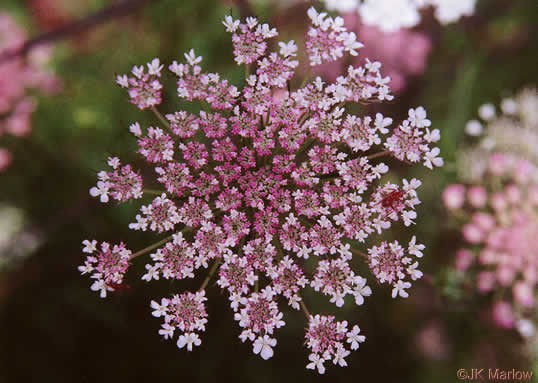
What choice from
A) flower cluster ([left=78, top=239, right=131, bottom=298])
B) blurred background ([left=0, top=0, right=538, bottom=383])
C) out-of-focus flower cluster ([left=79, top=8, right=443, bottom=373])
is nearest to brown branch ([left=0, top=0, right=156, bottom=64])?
blurred background ([left=0, top=0, right=538, bottom=383])

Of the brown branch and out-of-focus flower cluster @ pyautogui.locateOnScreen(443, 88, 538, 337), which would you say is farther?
the brown branch

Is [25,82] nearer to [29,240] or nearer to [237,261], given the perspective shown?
[29,240]

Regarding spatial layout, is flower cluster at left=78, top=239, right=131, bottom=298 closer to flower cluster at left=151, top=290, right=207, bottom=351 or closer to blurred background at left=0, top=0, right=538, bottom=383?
flower cluster at left=151, top=290, right=207, bottom=351

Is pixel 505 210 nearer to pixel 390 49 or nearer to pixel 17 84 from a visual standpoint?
pixel 390 49

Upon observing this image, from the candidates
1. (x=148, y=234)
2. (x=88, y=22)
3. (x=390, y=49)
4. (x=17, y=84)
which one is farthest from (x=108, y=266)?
(x=390, y=49)

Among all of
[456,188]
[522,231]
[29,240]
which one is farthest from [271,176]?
[29,240]


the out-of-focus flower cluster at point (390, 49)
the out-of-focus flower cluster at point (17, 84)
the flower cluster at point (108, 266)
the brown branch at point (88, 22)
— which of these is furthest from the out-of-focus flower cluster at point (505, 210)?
the out-of-focus flower cluster at point (17, 84)
